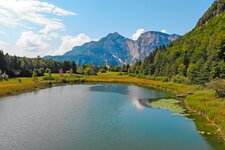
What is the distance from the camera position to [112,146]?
35.8 m

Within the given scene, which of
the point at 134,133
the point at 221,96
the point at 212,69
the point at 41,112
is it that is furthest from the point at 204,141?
the point at 212,69

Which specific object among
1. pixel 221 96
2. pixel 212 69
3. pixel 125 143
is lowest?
pixel 125 143

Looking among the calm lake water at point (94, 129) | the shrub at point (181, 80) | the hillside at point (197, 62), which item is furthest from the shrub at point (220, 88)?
the shrub at point (181, 80)

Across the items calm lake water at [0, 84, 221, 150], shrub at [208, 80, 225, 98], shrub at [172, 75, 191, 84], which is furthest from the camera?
shrub at [172, 75, 191, 84]

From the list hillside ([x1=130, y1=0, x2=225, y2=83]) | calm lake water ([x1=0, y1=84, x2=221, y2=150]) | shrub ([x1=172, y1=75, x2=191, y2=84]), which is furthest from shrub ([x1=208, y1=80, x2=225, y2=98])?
shrub ([x1=172, y1=75, x2=191, y2=84])

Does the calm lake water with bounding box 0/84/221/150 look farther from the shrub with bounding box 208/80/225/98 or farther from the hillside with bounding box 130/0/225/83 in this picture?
the hillside with bounding box 130/0/225/83

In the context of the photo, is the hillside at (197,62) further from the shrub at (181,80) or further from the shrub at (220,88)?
the shrub at (220,88)

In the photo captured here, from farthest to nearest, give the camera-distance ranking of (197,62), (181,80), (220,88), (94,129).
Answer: (181,80), (197,62), (220,88), (94,129)

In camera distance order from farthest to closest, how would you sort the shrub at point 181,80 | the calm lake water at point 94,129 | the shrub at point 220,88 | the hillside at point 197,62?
the shrub at point 181,80 < the hillside at point 197,62 < the shrub at point 220,88 < the calm lake water at point 94,129

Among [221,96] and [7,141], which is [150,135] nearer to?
[7,141]

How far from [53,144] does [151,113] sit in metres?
29.6

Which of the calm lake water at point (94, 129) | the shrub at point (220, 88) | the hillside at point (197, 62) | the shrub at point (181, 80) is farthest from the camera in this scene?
the shrub at point (181, 80)

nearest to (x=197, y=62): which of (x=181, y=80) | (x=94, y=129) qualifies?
(x=181, y=80)

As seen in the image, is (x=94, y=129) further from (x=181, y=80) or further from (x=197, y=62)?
(x=197, y=62)
